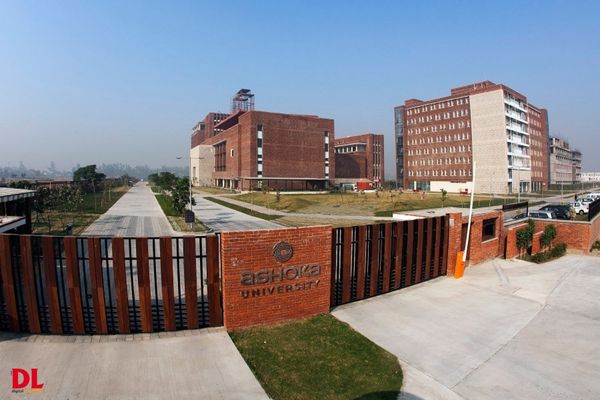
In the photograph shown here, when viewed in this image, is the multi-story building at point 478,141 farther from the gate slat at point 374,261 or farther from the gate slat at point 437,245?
the gate slat at point 374,261

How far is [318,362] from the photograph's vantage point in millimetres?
7367

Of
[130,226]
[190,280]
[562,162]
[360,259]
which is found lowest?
[130,226]

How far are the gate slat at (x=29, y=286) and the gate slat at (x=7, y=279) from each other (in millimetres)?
259

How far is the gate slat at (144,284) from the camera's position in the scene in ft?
27.2

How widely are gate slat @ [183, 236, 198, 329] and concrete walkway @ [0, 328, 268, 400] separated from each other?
1.10ft

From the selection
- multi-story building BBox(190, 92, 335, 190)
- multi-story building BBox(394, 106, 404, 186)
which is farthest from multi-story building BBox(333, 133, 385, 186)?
multi-story building BBox(190, 92, 335, 190)

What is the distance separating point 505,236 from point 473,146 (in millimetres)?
71678

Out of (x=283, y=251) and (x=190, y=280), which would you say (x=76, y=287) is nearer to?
(x=190, y=280)

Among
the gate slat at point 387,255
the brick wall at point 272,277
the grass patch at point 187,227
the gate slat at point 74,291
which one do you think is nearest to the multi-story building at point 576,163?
the grass patch at point 187,227

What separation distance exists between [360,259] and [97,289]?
6875 millimetres

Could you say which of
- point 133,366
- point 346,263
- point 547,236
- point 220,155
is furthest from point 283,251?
point 220,155

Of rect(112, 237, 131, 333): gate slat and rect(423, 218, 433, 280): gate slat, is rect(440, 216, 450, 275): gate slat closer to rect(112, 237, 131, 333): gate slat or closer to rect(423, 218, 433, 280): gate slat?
rect(423, 218, 433, 280): gate slat

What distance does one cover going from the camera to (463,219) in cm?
1507

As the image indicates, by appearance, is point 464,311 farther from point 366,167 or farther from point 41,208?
point 366,167
